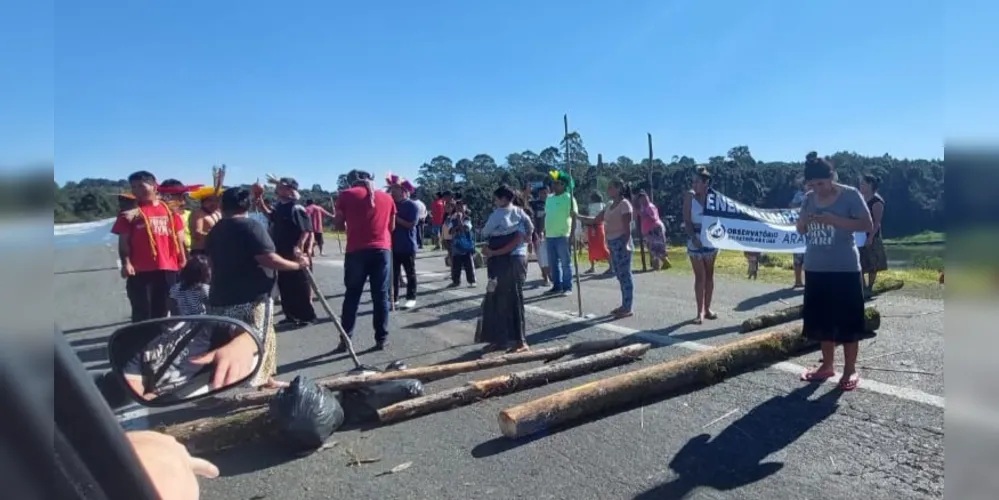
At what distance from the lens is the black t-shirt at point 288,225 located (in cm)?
813

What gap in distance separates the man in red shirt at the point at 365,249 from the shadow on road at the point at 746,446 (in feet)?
13.1

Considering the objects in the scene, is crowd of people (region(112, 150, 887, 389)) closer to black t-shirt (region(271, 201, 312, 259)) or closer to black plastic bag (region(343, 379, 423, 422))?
black t-shirt (region(271, 201, 312, 259))

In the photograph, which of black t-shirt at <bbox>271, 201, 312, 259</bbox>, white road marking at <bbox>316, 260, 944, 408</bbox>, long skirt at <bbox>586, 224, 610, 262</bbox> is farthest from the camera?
long skirt at <bbox>586, 224, 610, 262</bbox>

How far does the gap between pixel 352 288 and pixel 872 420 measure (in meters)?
5.00

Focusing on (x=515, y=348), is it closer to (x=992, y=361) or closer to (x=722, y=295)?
(x=722, y=295)

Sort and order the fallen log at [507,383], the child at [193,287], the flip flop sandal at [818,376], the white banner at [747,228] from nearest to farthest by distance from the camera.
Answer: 1. the fallen log at [507,383]
2. the flip flop sandal at [818,376]
3. the child at [193,287]
4. the white banner at [747,228]

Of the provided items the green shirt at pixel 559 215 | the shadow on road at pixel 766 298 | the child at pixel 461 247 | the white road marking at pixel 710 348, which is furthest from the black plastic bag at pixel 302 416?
the child at pixel 461 247

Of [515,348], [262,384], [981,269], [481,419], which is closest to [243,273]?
[262,384]

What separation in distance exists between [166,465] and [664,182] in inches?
2588

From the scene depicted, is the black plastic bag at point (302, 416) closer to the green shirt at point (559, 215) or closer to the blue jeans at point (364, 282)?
the blue jeans at point (364, 282)

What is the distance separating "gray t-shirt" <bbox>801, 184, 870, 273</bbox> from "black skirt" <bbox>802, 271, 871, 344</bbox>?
0.07 m

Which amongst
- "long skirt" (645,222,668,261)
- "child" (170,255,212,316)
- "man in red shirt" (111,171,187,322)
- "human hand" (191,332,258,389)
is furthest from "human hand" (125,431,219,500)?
"long skirt" (645,222,668,261)

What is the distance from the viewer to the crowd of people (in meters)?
4.89

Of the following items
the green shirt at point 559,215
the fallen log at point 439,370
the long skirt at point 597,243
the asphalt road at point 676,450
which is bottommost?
the asphalt road at point 676,450
